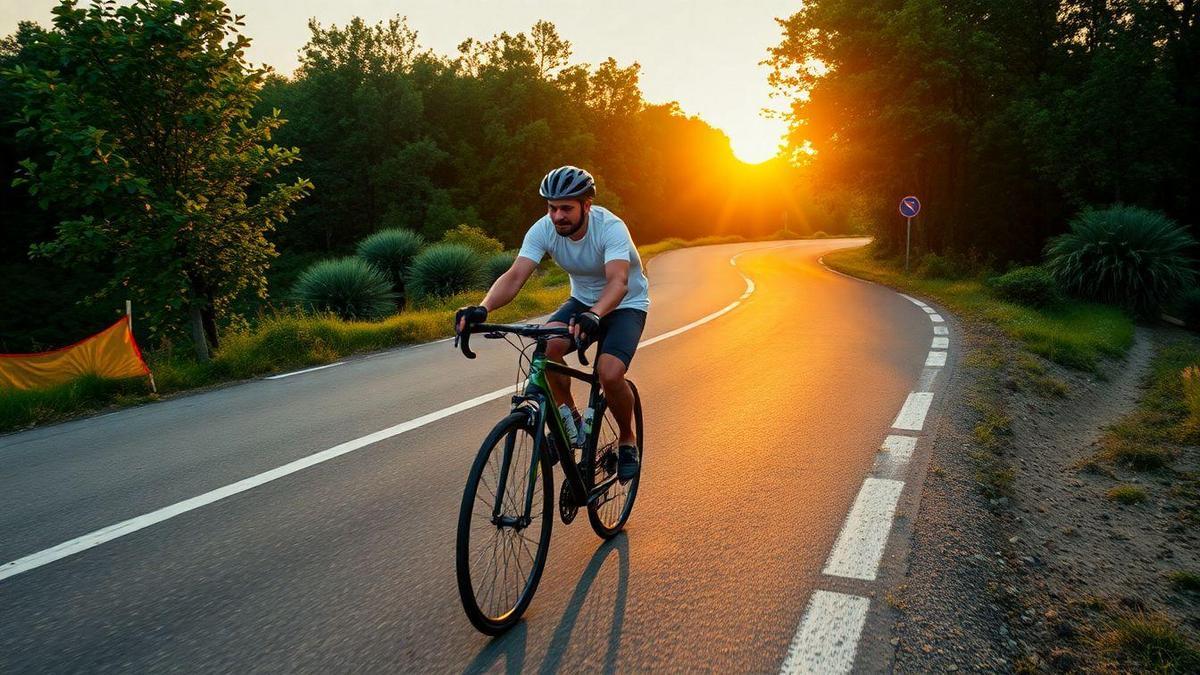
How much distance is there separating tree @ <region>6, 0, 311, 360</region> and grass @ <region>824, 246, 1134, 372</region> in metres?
10.6

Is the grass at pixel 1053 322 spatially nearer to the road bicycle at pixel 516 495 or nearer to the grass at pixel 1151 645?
the grass at pixel 1151 645

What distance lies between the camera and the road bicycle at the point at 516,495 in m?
2.69

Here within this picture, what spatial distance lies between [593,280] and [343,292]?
1223 cm

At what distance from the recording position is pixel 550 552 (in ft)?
11.7

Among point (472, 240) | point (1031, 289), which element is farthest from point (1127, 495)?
point (472, 240)

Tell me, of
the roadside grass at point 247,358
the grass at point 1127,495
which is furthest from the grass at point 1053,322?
the roadside grass at point 247,358

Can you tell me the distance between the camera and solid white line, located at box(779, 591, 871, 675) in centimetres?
251

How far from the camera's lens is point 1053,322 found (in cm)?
1170

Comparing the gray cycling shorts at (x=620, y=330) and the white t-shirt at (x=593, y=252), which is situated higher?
the white t-shirt at (x=593, y=252)

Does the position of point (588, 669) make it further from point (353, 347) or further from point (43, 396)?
point (353, 347)

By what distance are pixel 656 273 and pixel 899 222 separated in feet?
40.1

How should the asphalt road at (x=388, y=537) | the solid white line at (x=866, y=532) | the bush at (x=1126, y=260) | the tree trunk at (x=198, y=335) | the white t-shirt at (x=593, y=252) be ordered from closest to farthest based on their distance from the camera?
the asphalt road at (x=388, y=537) → the solid white line at (x=866, y=532) → the white t-shirt at (x=593, y=252) → the tree trunk at (x=198, y=335) → the bush at (x=1126, y=260)

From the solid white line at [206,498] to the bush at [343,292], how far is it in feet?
29.7

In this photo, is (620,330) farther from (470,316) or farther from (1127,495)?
(1127,495)
